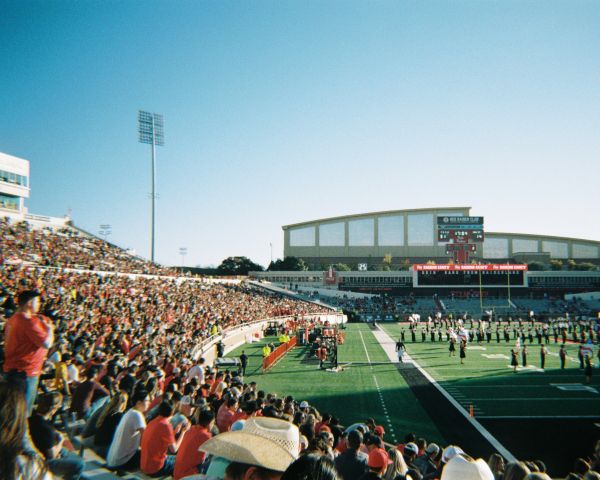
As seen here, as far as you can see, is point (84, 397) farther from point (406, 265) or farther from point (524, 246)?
point (524, 246)

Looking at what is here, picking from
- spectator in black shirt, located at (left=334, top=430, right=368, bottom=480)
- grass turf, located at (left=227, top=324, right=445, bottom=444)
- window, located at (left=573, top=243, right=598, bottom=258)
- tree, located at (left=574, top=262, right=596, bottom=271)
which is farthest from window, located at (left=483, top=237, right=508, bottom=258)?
spectator in black shirt, located at (left=334, top=430, right=368, bottom=480)

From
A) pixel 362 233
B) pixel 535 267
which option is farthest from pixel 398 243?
pixel 535 267

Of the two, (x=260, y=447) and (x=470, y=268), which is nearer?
(x=260, y=447)

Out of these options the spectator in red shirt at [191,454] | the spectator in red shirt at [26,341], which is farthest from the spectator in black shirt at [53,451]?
the spectator in red shirt at [191,454]

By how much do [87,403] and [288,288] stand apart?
64059 mm

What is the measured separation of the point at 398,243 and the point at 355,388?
230 ft

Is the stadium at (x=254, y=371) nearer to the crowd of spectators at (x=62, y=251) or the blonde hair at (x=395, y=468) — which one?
the blonde hair at (x=395, y=468)

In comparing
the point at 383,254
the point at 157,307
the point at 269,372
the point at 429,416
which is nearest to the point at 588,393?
the point at 429,416

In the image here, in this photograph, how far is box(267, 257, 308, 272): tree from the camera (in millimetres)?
80500

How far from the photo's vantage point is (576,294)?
230ft

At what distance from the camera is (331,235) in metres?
88.1

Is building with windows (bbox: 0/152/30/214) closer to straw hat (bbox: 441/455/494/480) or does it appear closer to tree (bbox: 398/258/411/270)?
straw hat (bbox: 441/455/494/480)

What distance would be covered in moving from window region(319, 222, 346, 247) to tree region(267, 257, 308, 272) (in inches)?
313

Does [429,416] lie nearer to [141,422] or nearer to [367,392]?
[367,392]
